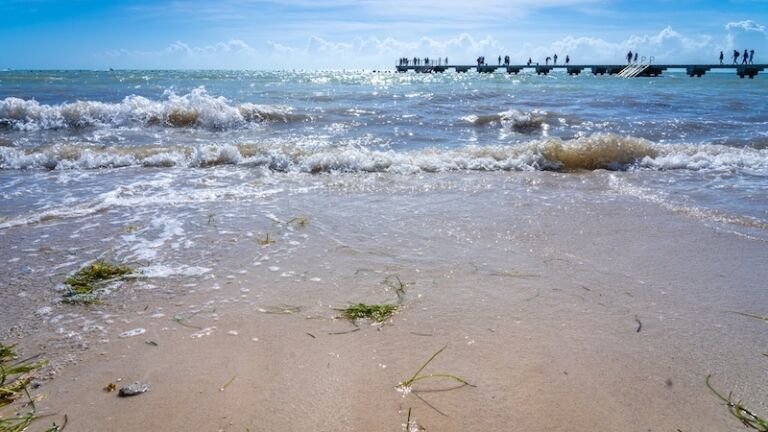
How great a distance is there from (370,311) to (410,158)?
4906mm

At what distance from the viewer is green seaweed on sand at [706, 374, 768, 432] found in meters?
1.82

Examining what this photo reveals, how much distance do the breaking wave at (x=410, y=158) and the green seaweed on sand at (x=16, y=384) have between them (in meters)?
4.92

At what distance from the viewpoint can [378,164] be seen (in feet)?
23.1

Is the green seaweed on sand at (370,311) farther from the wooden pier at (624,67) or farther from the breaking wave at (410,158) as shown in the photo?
the wooden pier at (624,67)

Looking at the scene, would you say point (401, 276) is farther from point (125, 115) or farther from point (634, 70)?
point (634, 70)

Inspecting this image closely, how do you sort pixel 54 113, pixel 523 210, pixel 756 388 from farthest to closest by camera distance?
pixel 54 113 → pixel 523 210 → pixel 756 388

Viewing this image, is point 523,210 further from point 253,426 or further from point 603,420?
point 253,426

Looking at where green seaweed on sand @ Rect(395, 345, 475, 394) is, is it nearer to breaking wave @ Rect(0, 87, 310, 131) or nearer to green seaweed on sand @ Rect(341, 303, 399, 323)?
green seaweed on sand @ Rect(341, 303, 399, 323)

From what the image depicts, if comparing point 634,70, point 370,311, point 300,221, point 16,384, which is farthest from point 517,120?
point 634,70

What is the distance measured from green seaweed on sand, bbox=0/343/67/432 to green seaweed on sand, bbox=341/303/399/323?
4.42ft

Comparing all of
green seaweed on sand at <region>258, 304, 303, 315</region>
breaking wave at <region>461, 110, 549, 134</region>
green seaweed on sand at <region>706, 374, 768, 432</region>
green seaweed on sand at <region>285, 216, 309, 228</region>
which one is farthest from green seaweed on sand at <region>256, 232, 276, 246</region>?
breaking wave at <region>461, 110, 549, 134</region>

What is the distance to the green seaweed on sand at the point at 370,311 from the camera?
2.61 m

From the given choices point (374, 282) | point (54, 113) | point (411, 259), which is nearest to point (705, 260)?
point (411, 259)

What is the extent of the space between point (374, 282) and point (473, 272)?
0.69 metres
